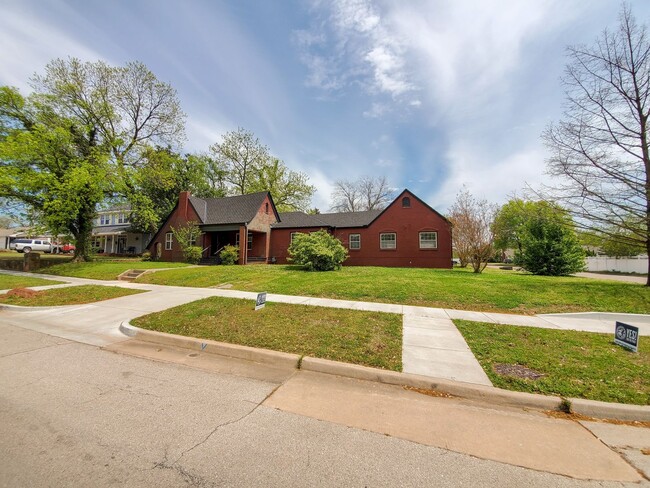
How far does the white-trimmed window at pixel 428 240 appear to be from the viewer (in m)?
21.8

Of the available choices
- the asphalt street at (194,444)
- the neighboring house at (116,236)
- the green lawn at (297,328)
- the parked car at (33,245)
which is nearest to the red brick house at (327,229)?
the neighboring house at (116,236)

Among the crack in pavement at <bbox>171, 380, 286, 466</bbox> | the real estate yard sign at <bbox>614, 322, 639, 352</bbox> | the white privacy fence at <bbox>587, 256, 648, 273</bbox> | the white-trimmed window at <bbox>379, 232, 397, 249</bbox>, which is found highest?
the white-trimmed window at <bbox>379, 232, 397, 249</bbox>

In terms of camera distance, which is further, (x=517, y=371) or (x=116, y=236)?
(x=116, y=236)

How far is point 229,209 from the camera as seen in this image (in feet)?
82.8

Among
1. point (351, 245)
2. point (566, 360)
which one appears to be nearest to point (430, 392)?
point (566, 360)

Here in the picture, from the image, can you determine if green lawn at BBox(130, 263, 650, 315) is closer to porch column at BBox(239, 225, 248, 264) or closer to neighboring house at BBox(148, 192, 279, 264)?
porch column at BBox(239, 225, 248, 264)

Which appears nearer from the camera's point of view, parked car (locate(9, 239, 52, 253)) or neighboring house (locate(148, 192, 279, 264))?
neighboring house (locate(148, 192, 279, 264))

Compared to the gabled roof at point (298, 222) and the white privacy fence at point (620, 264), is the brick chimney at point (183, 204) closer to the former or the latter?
the gabled roof at point (298, 222)

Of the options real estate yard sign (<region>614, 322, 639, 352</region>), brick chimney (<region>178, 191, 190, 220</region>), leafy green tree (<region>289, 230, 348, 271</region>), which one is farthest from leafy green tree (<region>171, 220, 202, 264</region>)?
real estate yard sign (<region>614, 322, 639, 352</region>)

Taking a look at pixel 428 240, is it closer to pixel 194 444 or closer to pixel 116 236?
pixel 194 444

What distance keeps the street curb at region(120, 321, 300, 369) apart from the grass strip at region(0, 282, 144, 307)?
5111mm

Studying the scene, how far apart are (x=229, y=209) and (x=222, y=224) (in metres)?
2.84

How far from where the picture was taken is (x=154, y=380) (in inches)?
163

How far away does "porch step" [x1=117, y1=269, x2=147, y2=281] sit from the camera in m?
15.2
